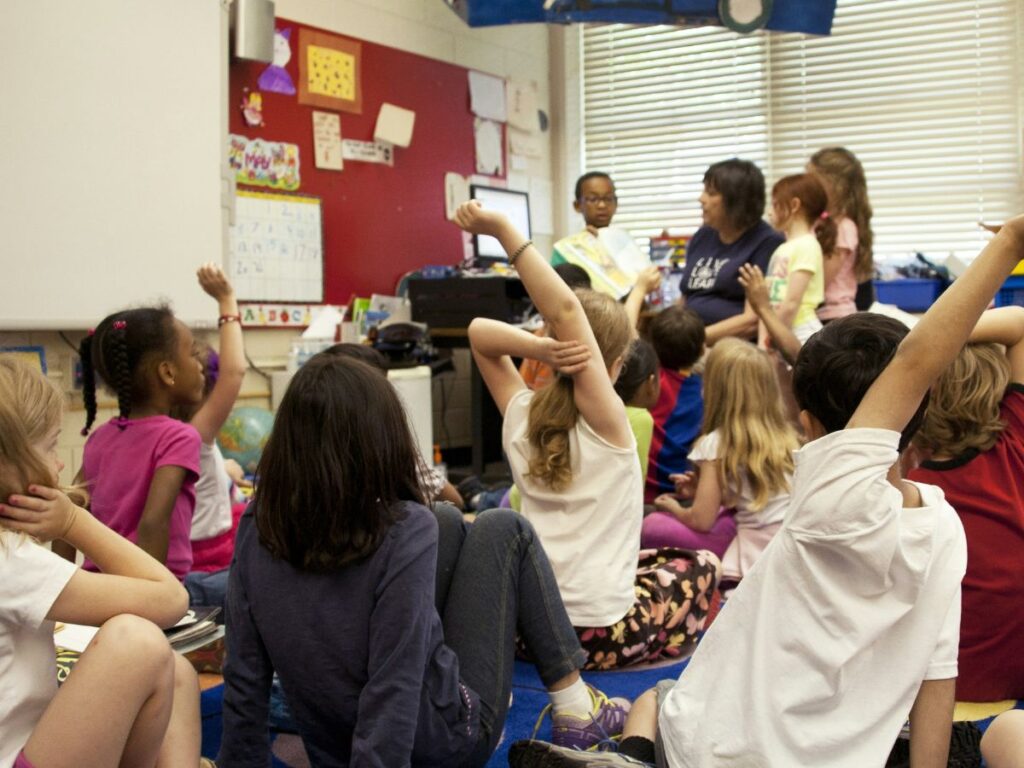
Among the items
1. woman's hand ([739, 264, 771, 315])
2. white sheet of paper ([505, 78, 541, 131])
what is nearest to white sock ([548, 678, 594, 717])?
woman's hand ([739, 264, 771, 315])

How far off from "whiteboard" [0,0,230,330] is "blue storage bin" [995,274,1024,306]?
8.56 feet

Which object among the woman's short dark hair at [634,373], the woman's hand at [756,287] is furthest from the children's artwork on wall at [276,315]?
the woman's short dark hair at [634,373]

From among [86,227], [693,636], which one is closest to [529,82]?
[86,227]

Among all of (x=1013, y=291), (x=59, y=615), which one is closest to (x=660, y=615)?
(x=59, y=615)

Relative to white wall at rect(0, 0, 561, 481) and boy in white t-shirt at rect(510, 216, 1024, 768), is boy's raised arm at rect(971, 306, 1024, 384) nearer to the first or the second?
boy in white t-shirt at rect(510, 216, 1024, 768)

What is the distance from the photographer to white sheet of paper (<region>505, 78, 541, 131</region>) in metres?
5.38

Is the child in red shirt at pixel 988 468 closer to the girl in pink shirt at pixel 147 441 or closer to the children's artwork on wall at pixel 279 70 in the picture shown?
the girl in pink shirt at pixel 147 441

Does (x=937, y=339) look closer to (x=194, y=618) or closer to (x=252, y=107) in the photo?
(x=194, y=618)

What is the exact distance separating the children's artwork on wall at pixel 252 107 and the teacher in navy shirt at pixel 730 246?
181 cm

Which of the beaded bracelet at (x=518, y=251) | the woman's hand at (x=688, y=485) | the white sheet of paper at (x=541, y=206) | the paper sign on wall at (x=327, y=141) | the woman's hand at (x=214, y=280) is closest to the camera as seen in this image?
the beaded bracelet at (x=518, y=251)

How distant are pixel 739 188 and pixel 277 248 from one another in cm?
189

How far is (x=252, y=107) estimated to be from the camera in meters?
4.22

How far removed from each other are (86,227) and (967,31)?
3791 mm

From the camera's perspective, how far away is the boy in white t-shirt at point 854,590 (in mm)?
1100
